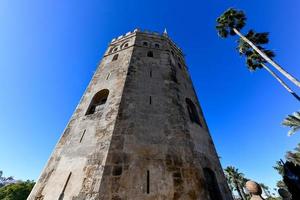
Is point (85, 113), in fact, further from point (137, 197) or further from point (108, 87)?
point (137, 197)

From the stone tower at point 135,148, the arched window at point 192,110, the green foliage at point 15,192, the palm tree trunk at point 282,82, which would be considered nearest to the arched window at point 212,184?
the stone tower at point 135,148

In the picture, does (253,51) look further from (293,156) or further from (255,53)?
(293,156)

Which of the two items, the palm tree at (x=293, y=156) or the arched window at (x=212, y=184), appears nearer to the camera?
the arched window at (x=212, y=184)

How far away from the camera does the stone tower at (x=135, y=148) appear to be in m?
6.27

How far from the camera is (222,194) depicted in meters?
7.72

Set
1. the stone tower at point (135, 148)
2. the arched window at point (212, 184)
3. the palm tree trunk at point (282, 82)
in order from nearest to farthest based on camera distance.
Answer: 1. the stone tower at point (135, 148)
2. the arched window at point (212, 184)
3. the palm tree trunk at point (282, 82)

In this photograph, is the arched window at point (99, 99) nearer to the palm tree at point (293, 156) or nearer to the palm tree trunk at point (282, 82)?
the palm tree trunk at point (282, 82)

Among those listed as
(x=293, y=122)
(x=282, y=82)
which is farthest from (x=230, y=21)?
(x=293, y=122)

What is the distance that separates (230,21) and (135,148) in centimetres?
1527

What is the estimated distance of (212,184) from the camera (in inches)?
314

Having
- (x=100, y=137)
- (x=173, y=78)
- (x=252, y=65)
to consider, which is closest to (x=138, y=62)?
(x=173, y=78)

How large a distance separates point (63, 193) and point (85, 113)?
15.0ft

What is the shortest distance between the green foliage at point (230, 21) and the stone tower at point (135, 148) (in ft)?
26.8

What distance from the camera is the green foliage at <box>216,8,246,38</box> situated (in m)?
15.1
